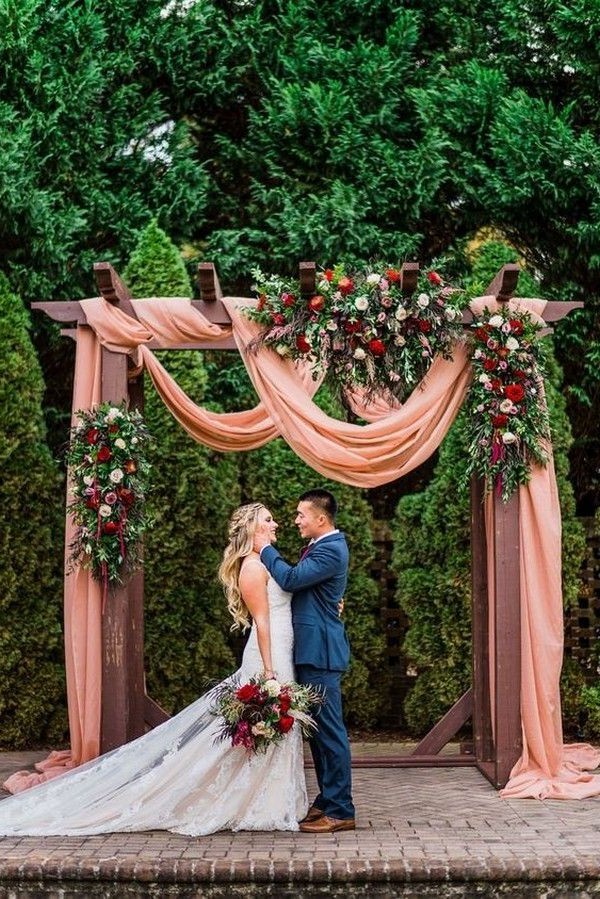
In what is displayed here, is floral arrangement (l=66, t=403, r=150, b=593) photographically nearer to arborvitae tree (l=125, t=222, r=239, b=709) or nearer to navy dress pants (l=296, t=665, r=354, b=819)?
navy dress pants (l=296, t=665, r=354, b=819)

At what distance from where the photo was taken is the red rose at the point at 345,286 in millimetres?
7363

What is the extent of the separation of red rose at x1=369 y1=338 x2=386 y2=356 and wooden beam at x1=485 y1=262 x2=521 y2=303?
933 millimetres

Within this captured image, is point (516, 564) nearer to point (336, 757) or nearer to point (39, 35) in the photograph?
point (336, 757)

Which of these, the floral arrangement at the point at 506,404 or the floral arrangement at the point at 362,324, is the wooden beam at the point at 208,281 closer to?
the floral arrangement at the point at 362,324

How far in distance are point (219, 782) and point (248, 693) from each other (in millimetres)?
657

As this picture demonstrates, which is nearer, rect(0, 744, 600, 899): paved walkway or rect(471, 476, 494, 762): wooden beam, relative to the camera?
rect(0, 744, 600, 899): paved walkway

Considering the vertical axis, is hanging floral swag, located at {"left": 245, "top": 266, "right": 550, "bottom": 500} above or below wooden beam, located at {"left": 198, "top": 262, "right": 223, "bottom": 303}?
below

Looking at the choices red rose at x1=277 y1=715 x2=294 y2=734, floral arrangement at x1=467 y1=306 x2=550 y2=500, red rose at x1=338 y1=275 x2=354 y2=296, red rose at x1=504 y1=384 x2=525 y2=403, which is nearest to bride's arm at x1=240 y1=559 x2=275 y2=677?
red rose at x1=277 y1=715 x2=294 y2=734

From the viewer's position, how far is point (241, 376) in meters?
11.7

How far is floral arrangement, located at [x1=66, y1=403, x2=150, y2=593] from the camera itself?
7.38 m

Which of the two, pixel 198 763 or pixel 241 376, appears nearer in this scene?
pixel 198 763

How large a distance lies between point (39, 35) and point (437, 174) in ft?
14.6

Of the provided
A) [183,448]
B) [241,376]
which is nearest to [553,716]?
[183,448]

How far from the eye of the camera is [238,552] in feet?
21.0
